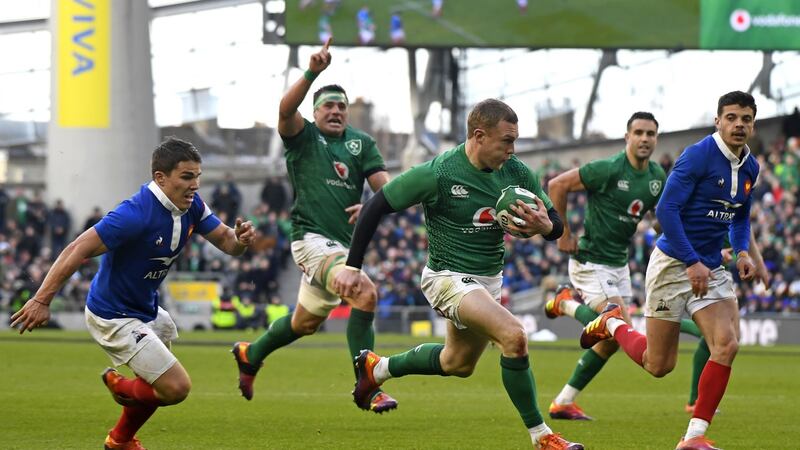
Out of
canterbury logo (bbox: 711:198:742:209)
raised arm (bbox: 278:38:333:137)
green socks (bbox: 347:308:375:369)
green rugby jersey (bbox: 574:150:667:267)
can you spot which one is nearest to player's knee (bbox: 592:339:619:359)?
green rugby jersey (bbox: 574:150:667:267)

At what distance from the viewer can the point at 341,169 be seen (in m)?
11.8

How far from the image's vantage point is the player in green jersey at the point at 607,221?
12297 mm

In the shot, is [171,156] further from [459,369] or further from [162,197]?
[459,369]

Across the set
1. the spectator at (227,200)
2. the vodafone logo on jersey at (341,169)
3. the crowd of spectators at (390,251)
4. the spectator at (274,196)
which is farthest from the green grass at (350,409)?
the spectator at (274,196)

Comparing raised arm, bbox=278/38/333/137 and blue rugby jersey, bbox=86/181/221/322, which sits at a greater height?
raised arm, bbox=278/38/333/137

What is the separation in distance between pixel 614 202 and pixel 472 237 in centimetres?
398

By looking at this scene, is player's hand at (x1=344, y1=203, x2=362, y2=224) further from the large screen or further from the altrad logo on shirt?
the large screen

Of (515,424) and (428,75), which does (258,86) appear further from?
(515,424)

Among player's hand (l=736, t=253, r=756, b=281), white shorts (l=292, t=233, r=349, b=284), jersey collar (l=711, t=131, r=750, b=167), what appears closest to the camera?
jersey collar (l=711, t=131, r=750, b=167)

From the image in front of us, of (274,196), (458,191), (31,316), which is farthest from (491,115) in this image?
(274,196)

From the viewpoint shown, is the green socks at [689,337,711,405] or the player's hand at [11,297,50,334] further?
the green socks at [689,337,711,405]

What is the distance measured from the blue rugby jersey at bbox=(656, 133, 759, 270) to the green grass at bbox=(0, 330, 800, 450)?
1533mm

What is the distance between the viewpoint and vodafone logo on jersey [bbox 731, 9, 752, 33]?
30.2 m

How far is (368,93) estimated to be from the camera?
44.5 meters
